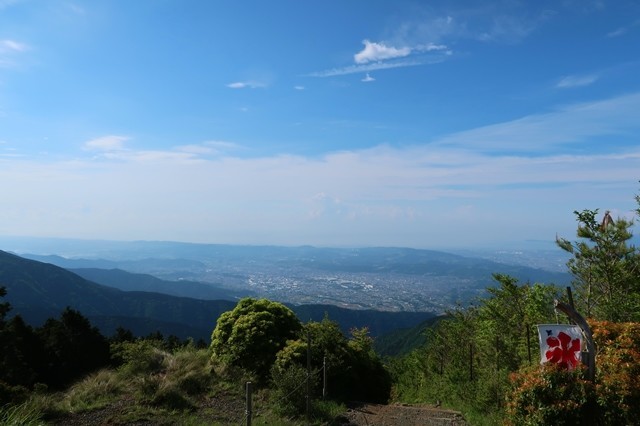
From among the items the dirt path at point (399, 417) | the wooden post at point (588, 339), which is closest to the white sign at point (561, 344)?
the wooden post at point (588, 339)

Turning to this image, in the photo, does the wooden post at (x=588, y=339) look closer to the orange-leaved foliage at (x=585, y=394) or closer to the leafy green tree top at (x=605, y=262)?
the orange-leaved foliage at (x=585, y=394)

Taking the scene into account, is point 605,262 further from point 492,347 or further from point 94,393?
point 94,393

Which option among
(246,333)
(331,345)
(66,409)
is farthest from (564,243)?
(66,409)

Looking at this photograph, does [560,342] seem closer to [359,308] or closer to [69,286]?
[359,308]

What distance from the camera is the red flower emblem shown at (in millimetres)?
6188

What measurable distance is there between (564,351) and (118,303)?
6557 inches

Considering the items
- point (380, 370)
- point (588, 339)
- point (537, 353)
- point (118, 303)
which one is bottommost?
point (118, 303)

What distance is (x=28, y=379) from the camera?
58.6 feet

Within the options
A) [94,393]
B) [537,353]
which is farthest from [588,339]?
[94,393]

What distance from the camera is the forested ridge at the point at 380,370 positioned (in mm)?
6082

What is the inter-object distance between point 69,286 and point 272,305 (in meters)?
167

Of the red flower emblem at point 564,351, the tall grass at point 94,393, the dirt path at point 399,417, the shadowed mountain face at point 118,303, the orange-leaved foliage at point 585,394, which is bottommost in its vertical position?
the shadowed mountain face at point 118,303

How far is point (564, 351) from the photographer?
622 cm

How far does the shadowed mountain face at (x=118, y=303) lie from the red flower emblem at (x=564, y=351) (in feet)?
408
